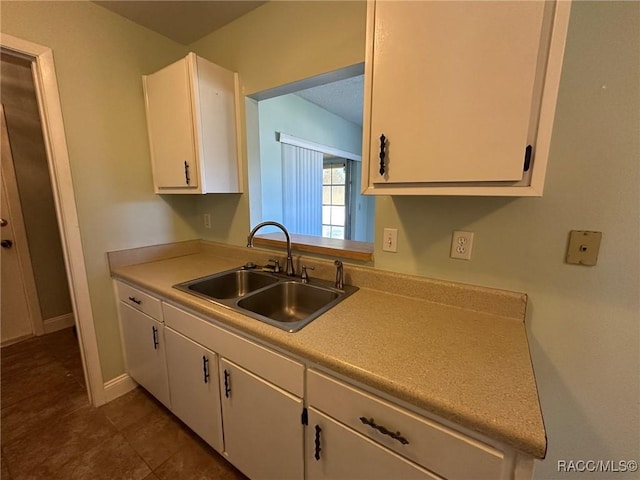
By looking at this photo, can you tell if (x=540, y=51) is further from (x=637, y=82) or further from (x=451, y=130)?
(x=637, y=82)

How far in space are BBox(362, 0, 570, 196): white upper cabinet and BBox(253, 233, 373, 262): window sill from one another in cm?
51

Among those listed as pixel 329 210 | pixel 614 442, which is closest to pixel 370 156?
pixel 614 442

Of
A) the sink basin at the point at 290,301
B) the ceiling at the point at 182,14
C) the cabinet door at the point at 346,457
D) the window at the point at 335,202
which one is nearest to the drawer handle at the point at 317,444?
the cabinet door at the point at 346,457

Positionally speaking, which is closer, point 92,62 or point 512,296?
point 512,296

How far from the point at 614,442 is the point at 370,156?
135 centimetres

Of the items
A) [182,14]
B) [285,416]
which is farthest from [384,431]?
[182,14]

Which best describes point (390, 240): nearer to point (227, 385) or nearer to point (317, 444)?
point (317, 444)

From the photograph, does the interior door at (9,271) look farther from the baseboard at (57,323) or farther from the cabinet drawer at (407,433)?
the cabinet drawer at (407,433)

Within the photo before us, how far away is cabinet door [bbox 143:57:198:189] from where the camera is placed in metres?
1.56

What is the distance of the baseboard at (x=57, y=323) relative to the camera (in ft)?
8.65

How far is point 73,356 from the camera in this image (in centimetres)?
228

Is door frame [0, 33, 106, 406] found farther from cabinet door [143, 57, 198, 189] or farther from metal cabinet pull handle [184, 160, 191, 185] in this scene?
metal cabinet pull handle [184, 160, 191, 185]

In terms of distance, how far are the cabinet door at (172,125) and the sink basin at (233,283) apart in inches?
22.9

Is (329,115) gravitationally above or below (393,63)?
above
